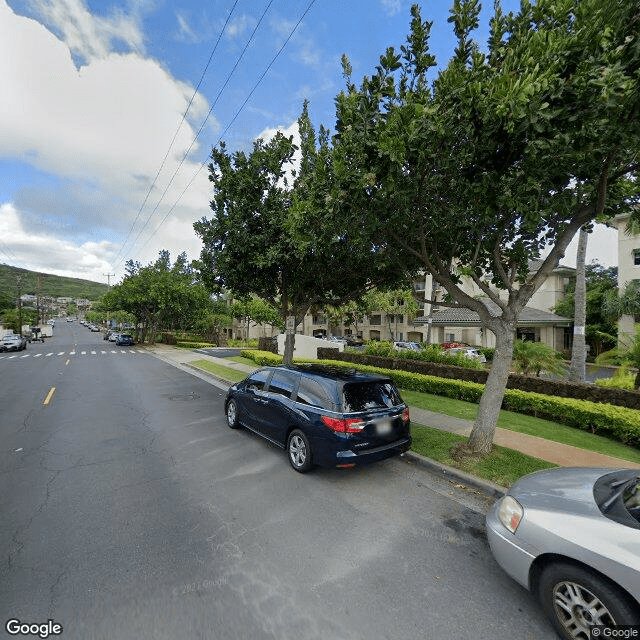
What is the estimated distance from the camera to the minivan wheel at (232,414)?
24.3ft

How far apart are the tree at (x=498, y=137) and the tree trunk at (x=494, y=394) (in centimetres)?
2

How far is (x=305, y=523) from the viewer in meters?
3.97

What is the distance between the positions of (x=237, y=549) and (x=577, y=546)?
9.83ft

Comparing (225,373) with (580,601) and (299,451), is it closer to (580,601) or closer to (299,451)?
(299,451)

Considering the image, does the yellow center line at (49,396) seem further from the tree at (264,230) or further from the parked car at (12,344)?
the parked car at (12,344)

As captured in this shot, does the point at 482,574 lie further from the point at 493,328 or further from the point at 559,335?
the point at 559,335

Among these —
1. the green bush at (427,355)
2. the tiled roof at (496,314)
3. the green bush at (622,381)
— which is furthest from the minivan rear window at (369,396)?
the tiled roof at (496,314)

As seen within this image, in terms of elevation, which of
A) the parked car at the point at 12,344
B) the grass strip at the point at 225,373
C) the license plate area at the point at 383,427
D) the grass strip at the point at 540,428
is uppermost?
the license plate area at the point at 383,427

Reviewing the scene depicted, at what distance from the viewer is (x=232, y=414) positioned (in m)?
7.52

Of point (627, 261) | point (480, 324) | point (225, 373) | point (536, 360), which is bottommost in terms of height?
point (225, 373)

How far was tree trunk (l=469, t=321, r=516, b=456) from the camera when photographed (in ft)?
18.7

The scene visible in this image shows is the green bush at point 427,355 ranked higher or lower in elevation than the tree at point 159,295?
lower

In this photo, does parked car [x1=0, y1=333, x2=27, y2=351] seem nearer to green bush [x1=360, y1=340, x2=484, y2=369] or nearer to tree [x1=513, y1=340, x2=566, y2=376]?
green bush [x1=360, y1=340, x2=484, y2=369]

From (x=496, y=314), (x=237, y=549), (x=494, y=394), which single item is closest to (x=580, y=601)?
(x=237, y=549)
